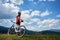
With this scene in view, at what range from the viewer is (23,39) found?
5555 mm

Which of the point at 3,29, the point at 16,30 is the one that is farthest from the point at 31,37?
the point at 3,29

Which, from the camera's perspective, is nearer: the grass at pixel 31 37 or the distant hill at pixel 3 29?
the grass at pixel 31 37

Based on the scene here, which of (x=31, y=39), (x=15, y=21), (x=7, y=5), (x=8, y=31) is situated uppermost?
(x=7, y=5)

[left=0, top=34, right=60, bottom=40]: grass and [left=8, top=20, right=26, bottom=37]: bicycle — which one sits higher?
[left=8, top=20, right=26, bottom=37]: bicycle

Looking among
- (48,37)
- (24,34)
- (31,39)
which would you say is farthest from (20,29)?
(48,37)

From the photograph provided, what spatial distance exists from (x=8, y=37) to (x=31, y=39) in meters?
0.97

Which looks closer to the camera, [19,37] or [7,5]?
[19,37]

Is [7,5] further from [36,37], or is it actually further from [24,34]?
[36,37]

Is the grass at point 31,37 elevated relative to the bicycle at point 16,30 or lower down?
lower down

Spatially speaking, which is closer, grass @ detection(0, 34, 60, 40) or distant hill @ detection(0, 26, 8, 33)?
grass @ detection(0, 34, 60, 40)

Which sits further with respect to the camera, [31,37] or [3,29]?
[3,29]

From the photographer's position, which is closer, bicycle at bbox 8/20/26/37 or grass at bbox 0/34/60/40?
grass at bbox 0/34/60/40

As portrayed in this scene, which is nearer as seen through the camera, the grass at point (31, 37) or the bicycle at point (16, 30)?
the grass at point (31, 37)

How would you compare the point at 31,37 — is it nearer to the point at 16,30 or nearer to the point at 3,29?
the point at 16,30
